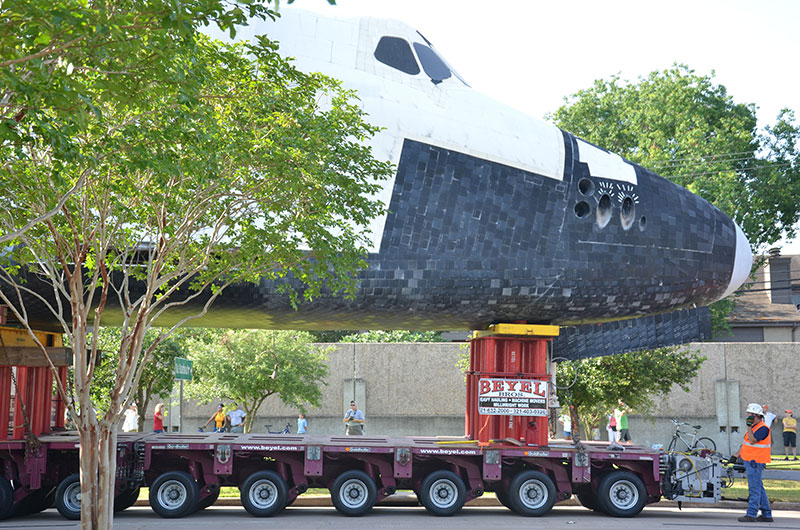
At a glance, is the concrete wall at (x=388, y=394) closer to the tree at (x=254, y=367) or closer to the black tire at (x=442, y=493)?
the tree at (x=254, y=367)

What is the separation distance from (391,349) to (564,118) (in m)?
12.5

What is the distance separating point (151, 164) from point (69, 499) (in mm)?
8635

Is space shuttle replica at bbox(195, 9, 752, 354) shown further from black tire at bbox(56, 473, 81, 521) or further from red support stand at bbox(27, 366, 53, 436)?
red support stand at bbox(27, 366, 53, 436)

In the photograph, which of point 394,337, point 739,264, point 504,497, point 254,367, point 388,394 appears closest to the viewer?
point 504,497

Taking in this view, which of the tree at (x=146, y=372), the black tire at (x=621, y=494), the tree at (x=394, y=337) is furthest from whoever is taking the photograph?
the tree at (x=394, y=337)

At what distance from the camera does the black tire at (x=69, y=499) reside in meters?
14.3

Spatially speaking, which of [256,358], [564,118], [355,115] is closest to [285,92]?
A: [355,115]

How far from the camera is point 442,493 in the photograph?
48.6 feet

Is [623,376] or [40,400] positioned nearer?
[40,400]

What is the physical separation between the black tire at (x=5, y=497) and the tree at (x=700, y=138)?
22731 mm

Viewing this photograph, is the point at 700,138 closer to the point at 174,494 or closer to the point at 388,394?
the point at 388,394

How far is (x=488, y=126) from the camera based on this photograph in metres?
14.6

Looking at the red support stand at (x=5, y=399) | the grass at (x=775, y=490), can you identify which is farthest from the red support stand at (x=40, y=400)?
the grass at (x=775, y=490)

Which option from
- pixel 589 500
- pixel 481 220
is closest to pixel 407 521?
pixel 589 500
